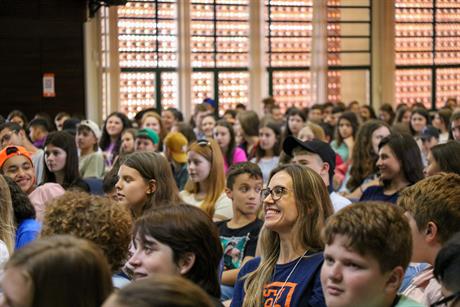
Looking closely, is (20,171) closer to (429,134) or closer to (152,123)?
(152,123)

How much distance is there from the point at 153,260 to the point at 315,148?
3.10 metres

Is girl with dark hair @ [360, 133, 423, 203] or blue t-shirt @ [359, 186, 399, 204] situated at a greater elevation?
girl with dark hair @ [360, 133, 423, 203]

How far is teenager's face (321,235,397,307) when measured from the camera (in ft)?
10.1

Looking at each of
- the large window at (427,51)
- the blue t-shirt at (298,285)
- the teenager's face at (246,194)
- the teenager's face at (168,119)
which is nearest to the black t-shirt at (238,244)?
the teenager's face at (246,194)

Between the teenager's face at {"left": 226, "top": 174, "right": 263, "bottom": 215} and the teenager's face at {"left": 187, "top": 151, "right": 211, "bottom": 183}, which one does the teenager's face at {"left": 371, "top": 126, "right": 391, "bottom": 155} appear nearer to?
the teenager's face at {"left": 187, "top": 151, "right": 211, "bottom": 183}

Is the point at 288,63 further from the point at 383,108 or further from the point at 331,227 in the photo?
the point at 331,227

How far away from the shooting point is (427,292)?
12.1ft

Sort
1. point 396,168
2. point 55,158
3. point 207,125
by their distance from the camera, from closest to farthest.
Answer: point 396,168 < point 55,158 < point 207,125

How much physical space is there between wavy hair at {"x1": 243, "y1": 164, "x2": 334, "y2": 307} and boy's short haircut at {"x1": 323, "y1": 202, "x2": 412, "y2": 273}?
3.18 feet

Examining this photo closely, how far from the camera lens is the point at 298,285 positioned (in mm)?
3979

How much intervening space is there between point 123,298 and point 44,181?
570 cm

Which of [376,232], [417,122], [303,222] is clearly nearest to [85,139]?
[417,122]

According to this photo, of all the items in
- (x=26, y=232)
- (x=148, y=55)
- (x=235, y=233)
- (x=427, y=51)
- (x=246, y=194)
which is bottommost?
(x=235, y=233)

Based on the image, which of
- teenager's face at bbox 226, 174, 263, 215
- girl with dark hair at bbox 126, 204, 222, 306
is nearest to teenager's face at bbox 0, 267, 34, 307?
girl with dark hair at bbox 126, 204, 222, 306
